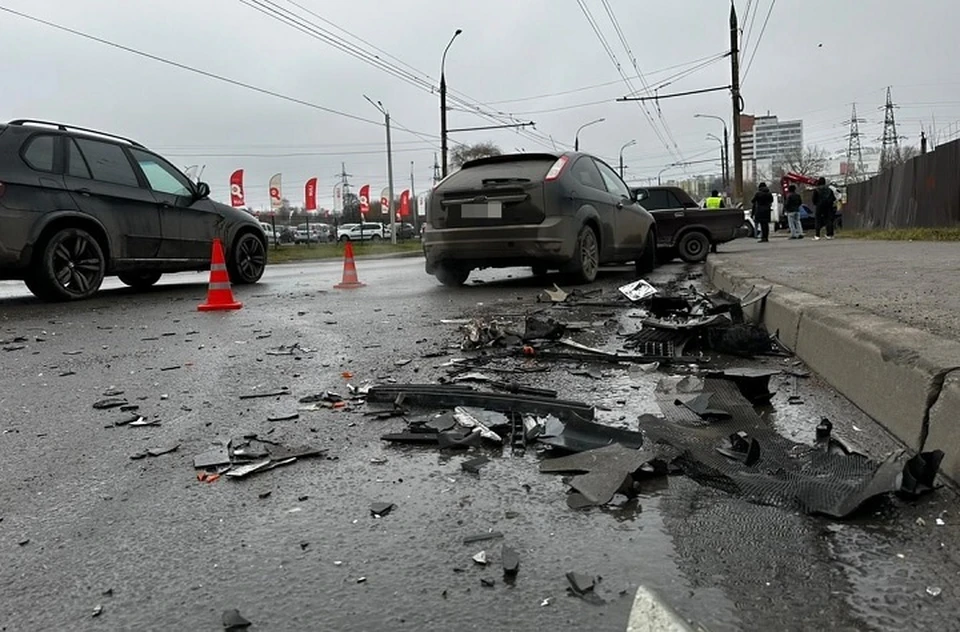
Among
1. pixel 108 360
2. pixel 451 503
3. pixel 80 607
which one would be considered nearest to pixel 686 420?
pixel 451 503

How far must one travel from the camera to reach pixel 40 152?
751cm

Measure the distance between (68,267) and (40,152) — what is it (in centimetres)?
121

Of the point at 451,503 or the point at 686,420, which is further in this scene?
the point at 686,420

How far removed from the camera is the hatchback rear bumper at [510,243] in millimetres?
7996

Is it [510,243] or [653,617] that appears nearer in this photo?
[653,617]

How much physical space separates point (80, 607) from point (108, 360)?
10.8 ft

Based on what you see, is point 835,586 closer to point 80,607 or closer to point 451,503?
point 451,503

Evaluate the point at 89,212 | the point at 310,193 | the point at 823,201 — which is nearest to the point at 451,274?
the point at 89,212

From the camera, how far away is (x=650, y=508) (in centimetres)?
210

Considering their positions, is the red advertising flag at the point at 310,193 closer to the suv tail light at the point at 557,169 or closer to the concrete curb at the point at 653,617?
the suv tail light at the point at 557,169

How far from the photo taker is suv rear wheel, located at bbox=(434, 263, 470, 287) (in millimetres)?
9086

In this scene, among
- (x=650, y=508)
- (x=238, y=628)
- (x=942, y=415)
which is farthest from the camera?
(x=942, y=415)

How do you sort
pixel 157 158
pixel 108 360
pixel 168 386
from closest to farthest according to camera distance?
pixel 168 386, pixel 108 360, pixel 157 158

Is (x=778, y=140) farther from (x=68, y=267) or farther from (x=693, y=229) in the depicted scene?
(x=68, y=267)
